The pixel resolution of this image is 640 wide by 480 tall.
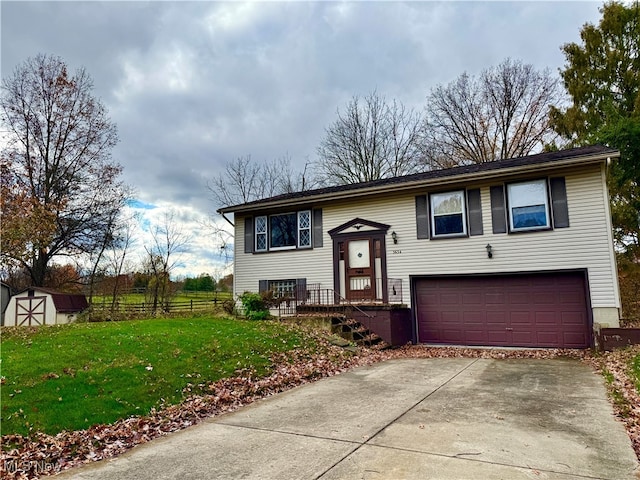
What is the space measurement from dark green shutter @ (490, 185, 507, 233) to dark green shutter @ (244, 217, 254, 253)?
833 centimetres

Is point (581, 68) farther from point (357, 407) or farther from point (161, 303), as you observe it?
point (161, 303)

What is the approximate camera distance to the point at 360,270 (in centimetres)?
1331

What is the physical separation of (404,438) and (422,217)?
9012 mm

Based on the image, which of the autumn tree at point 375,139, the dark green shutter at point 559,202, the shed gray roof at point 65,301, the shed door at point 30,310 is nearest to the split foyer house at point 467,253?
the dark green shutter at point 559,202

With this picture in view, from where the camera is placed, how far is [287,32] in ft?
40.0

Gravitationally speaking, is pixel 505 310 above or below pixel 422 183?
below

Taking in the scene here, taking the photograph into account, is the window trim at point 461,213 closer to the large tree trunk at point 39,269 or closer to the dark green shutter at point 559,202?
the dark green shutter at point 559,202

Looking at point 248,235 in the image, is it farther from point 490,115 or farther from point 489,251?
point 490,115

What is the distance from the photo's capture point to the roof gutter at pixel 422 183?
10.3 metres

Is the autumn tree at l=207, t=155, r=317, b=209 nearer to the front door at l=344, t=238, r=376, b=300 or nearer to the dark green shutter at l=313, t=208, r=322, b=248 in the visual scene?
the dark green shutter at l=313, t=208, r=322, b=248

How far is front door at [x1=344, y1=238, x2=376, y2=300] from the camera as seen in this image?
43.0 feet

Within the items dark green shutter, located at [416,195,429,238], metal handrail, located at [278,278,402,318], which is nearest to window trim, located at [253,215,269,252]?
metal handrail, located at [278,278,402,318]

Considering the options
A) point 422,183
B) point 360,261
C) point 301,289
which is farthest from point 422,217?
point 301,289

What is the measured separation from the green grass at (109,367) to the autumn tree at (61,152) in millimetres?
10412
